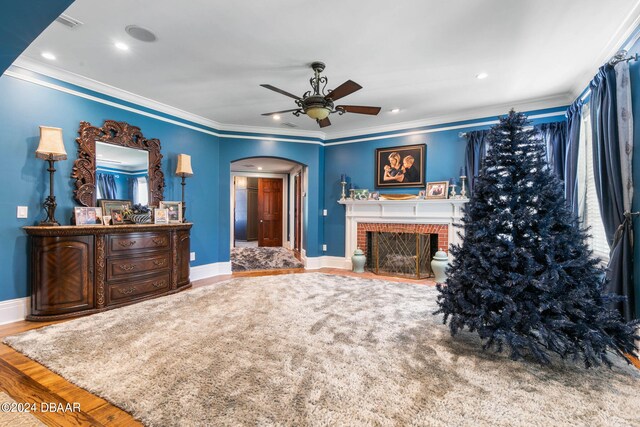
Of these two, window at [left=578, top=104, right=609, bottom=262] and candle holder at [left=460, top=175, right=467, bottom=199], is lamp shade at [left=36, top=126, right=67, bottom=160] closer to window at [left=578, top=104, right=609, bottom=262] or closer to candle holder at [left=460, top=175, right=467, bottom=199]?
candle holder at [left=460, top=175, right=467, bottom=199]

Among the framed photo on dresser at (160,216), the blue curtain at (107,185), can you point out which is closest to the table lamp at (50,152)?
the blue curtain at (107,185)

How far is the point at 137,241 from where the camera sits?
362cm

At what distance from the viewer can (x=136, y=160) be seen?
13.5ft

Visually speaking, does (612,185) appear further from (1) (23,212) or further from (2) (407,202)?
(1) (23,212)

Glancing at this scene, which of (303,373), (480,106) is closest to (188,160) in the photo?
(303,373)

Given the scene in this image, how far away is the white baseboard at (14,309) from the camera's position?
2955 mm

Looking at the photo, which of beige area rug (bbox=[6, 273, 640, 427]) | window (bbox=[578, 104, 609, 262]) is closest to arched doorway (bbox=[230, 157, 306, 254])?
beige area rug (bbox=[6, 273, 640, 427])

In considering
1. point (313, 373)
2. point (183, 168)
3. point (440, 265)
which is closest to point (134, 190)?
point (183, 168)

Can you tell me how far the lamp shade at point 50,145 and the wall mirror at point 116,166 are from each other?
1.13ft

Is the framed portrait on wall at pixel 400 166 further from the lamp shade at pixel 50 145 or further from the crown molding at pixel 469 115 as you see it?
the lamp shade at pixel 50 145

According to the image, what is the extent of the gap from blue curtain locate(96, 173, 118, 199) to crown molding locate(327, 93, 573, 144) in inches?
154

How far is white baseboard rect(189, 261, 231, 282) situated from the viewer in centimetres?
495

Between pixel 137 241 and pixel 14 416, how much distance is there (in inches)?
89.4

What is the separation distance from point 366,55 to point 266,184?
6917 millimetres
